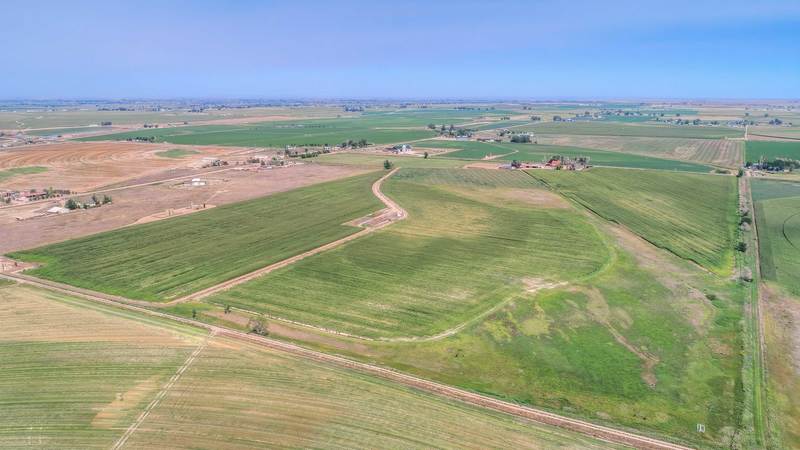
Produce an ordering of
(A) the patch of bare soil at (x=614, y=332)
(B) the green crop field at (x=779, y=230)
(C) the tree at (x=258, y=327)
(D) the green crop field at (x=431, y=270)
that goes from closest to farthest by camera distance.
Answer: (A) the patch of bare soil at (x=614, y=332), (C) the tree at (x=258, y=327), (D) the green crop field at (x=431, y=270), (B) the green crop field at (x=779, y=230)

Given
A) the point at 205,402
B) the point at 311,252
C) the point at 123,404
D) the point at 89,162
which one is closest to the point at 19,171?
the point at 89,162

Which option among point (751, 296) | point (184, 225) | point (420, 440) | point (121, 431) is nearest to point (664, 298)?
point (751, 296)

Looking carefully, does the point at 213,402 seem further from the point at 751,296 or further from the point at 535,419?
the point at 751,296

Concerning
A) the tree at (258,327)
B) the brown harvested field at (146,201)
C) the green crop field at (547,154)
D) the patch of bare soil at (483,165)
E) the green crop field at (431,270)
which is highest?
the green crop field at (547,154)

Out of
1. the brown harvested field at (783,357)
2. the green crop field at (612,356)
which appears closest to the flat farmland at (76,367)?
Answer: the green crop field at (612,356)

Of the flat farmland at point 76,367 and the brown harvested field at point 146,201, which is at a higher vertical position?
the brown harvested field at point 146,201

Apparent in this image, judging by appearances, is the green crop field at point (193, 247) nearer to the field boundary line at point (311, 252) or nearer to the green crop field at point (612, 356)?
the field boundary line at point (311, 252)

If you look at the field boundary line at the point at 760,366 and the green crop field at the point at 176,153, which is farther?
the green crop field at the point at 176,153

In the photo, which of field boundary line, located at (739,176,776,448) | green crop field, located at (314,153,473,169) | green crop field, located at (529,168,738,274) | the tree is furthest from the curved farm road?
green crop field, located at (314,153,473,169)
